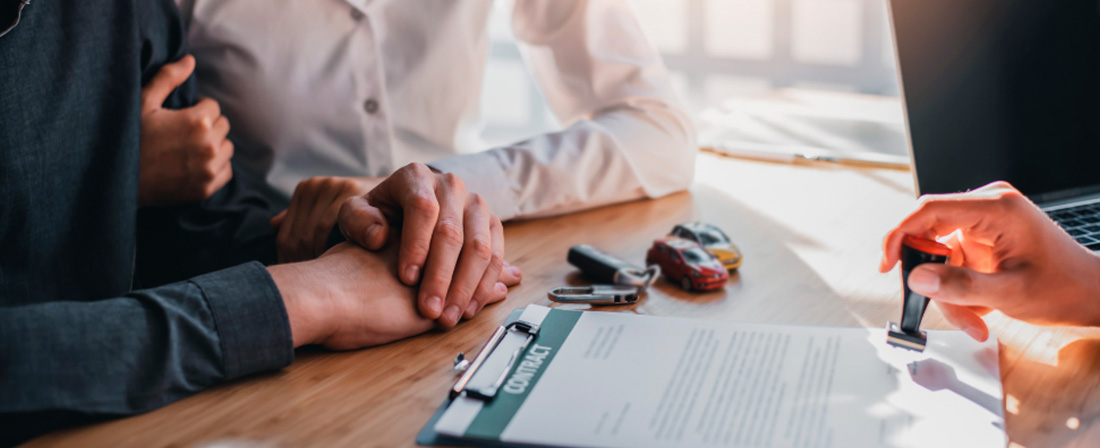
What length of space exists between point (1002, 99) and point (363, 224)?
78cm

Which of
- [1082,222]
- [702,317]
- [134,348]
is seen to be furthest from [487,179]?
[1082,222]

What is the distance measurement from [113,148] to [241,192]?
0.20 meters

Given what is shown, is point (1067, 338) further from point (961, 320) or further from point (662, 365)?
point (662, 365)

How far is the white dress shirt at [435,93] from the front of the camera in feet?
3.91

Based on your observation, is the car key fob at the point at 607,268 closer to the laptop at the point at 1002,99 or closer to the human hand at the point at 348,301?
the human hand at the point at 348,301

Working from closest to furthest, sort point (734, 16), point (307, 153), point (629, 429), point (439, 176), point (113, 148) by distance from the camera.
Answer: point (629, 429) < point (439, 176) < point (113, 148) < point (307, 153) < point (734, 16)

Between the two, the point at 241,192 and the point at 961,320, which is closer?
the point at 961,320

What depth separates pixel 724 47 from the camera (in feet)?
16.2

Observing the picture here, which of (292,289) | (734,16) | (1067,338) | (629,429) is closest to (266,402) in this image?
(292,289)

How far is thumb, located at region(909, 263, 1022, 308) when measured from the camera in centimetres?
67

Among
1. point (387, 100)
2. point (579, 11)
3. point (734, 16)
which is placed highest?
point (579, 11)

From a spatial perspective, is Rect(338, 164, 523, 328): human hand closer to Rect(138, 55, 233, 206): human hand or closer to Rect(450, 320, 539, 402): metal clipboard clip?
Rect(450, 320, 539, 402): metal clipboard clip

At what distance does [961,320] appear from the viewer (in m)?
0.71

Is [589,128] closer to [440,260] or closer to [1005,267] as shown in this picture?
[440,260]
